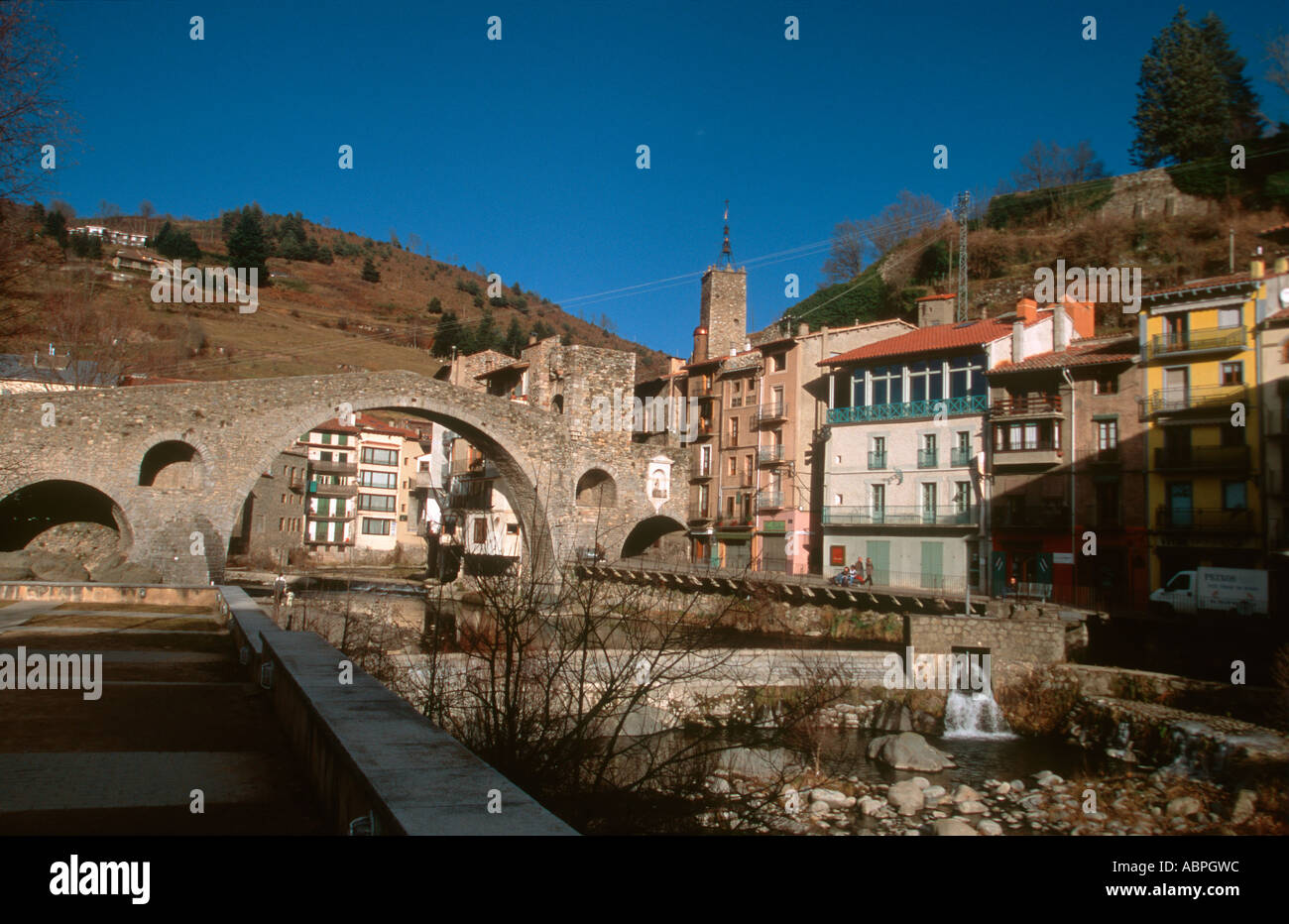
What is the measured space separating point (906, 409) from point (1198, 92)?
2418 centimetres

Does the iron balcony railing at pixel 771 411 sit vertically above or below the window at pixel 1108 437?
above

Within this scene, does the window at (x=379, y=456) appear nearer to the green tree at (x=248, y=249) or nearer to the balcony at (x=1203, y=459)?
the green tree at (x=248, y=249)

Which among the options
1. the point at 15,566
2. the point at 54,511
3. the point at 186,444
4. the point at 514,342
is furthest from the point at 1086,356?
the point at 514,342

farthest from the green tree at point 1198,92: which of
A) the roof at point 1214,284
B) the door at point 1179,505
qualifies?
the door at point 1179,505

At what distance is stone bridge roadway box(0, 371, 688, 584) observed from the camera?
89.1ft

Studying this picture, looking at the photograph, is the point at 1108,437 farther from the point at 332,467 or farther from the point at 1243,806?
the point at 332,467

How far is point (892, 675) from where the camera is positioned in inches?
848

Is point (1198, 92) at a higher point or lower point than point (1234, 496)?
higher

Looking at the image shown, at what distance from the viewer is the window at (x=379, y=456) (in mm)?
60562

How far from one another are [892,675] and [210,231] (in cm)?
11459

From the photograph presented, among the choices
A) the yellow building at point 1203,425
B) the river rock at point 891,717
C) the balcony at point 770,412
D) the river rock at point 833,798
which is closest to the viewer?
the river rock at point 833,798

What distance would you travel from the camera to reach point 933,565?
30.1 m

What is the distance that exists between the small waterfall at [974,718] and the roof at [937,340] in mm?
13324
